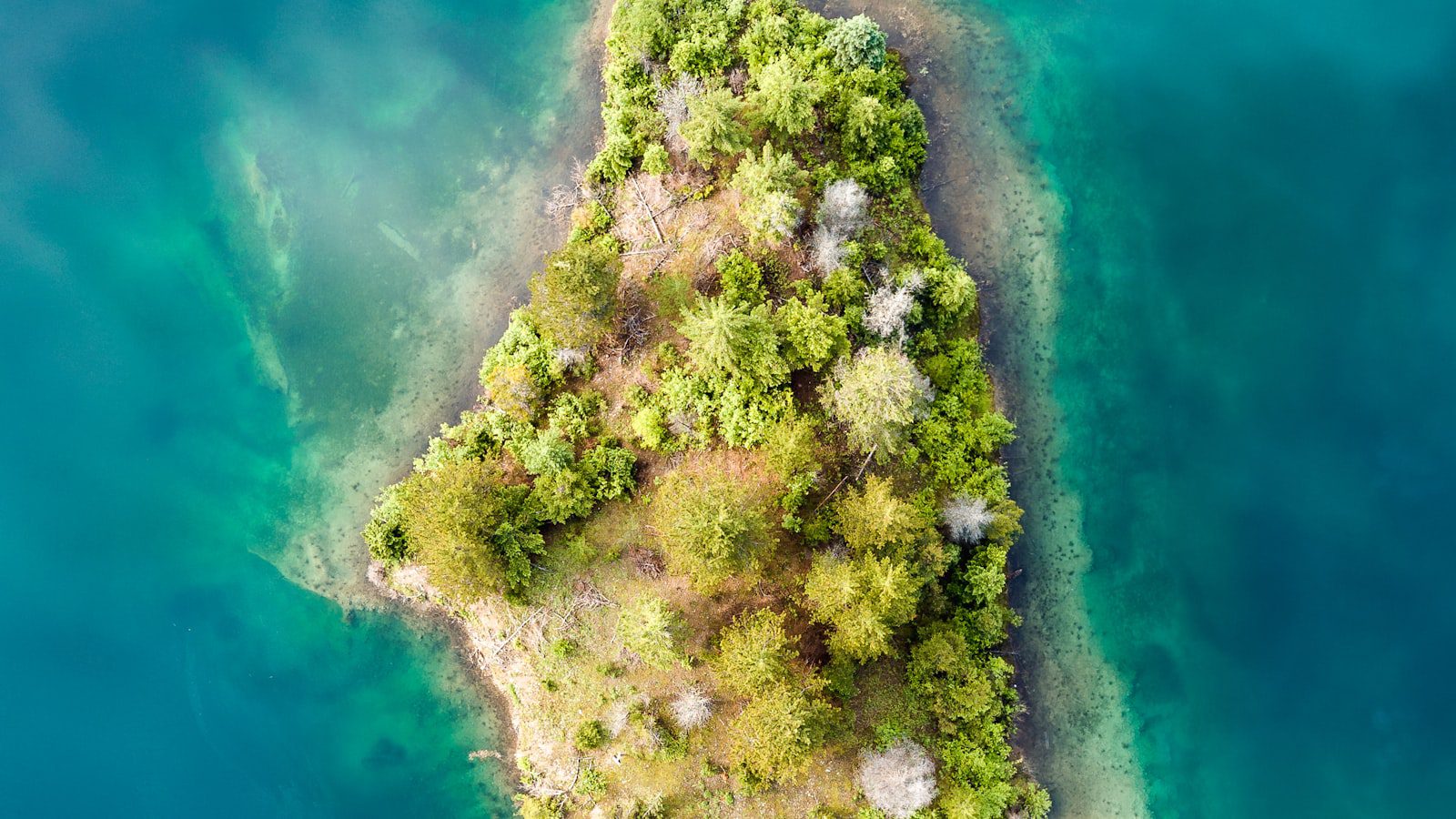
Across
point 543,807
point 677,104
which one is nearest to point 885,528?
point 543,807

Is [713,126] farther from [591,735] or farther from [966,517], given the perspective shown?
[591,735]

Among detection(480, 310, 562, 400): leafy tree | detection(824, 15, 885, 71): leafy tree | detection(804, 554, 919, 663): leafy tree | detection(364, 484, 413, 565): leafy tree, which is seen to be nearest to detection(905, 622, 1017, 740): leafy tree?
detection(804, 554, 919, 663): leafy tree

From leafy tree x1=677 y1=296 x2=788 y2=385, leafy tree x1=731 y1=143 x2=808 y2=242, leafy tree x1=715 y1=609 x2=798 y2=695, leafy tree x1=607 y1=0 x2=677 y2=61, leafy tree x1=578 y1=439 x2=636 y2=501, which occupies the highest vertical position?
leafy tree x1=607 y1=0 x2=677 y2=61

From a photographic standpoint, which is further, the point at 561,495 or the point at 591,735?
the point at 591,735

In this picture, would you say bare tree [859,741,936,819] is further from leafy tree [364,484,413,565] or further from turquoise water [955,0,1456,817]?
leafy tree [364,484,413,565]

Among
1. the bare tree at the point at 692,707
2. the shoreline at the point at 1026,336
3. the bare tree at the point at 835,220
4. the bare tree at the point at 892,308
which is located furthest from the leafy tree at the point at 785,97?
the bare tree at the point at 692,707

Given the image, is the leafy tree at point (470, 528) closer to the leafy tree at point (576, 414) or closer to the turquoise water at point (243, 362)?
the leafy tree at point (576, 414)
